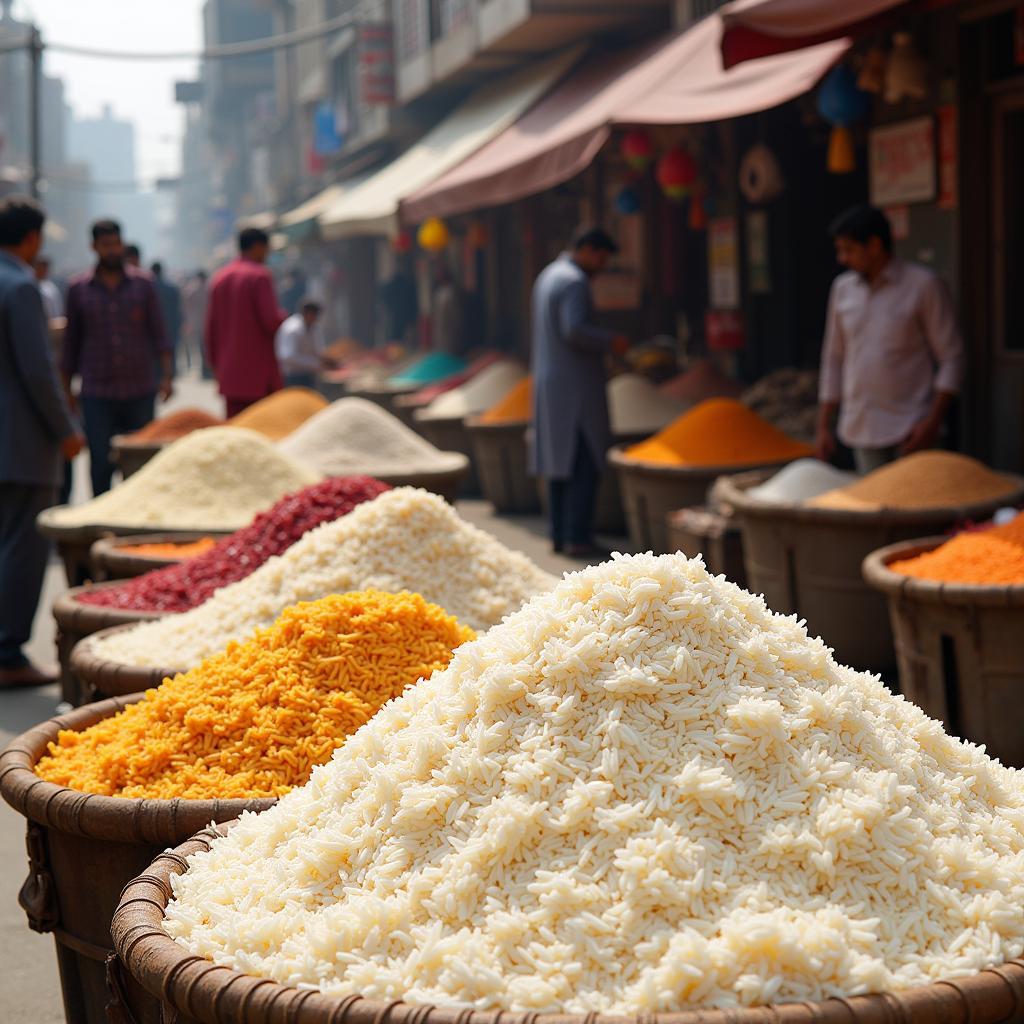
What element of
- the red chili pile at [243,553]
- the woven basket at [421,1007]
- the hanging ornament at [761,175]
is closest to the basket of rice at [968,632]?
the red chili pile at [243,553]

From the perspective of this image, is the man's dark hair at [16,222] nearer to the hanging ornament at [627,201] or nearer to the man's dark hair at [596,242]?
the man's dark hair at [596,242]

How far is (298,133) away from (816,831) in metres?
43.0

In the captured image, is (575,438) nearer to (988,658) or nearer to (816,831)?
(988,658)

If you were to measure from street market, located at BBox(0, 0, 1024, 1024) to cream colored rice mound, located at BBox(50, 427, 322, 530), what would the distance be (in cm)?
2

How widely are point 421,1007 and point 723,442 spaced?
648 cm

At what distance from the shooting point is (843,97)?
7.88 meters

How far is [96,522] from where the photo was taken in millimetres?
5949

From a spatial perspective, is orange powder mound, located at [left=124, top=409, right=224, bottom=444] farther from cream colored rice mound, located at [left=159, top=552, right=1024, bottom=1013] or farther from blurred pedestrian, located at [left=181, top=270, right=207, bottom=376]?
blurred pedestrian, located at [left=181, top=270, right=207, bottom=376]

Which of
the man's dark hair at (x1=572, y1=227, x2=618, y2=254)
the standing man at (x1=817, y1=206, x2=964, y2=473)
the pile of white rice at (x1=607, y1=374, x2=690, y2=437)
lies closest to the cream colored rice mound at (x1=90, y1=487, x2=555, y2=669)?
the standing man at (x1=817, y1=206, x2=964, y2=473)

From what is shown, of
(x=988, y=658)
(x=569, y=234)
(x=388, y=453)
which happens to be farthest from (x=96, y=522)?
(x=569, y=234)

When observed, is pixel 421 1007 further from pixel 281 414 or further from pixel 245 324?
pixel 245 324

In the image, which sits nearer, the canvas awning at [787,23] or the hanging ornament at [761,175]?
the canvas awning at [787,23]

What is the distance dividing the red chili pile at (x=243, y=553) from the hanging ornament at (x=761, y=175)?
582cm

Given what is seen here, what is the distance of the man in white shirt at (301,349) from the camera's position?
50.2 feet
